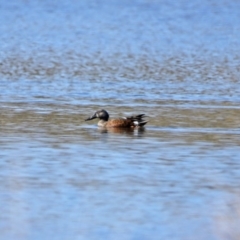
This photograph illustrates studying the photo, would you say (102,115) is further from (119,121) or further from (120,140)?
(120,140)

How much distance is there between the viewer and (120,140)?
45.2 feet

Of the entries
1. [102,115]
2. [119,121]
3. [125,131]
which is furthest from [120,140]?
[102,115]

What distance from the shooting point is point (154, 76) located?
21203 millimetres

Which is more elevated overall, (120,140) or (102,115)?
(102,115)

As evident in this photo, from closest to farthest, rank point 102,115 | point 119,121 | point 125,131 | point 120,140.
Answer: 1. point 120,140
2. point 125,131
3. point 119,121
4. point 102,115

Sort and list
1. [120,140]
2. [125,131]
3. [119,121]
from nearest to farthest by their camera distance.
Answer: [120,140]
[125,131]
[119,121]

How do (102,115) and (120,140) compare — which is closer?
(120,140)

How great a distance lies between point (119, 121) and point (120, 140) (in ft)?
3.52

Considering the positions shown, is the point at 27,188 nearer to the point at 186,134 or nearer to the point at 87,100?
the point at 186,134

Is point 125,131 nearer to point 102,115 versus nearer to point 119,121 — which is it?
point 119,121

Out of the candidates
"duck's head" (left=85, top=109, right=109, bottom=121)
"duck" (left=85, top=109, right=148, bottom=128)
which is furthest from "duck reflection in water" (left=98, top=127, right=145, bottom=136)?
"duck's head" (left=85, top=109, right=109, bottom=121)

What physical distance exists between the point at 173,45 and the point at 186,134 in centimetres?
1529

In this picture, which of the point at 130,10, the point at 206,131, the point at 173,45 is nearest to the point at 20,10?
the point at 130,10

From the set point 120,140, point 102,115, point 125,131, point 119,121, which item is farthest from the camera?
point 102,115
